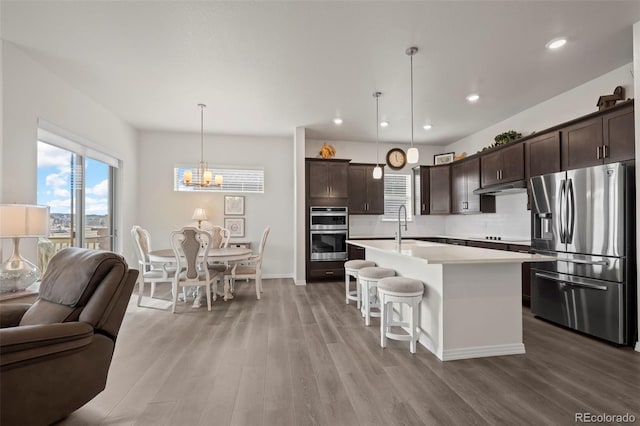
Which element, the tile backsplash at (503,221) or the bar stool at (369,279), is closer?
the bar stool at (369,279)

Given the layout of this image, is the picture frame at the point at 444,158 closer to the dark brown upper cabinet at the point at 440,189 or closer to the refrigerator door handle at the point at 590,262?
the dark brown upper cabinet at the point at 440,189

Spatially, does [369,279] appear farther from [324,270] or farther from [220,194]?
[220,194]

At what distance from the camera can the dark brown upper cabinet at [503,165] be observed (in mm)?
4168

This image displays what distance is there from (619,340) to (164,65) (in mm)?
5346

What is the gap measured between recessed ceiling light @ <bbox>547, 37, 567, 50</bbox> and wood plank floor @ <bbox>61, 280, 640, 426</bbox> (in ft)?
9.60

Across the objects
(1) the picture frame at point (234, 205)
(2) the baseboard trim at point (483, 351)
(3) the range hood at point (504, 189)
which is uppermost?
(3) the range hood at point (504, 189)

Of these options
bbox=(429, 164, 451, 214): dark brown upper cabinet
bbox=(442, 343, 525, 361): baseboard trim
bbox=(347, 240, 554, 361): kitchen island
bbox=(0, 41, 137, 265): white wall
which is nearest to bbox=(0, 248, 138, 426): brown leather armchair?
bbox=(0, 41, 137, 265): white wall

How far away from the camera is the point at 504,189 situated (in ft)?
14.7

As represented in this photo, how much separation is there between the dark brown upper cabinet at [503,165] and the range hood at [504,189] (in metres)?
0.06

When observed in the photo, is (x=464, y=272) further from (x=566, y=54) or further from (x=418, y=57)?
(x=566, y=54)

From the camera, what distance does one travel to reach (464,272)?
248 cm

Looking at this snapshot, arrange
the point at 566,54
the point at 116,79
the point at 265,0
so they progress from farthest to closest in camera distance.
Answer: the point at 116,79 → the point at 566,54 → the point at 265,0

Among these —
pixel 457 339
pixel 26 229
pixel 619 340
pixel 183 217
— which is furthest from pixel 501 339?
pixel 183 217

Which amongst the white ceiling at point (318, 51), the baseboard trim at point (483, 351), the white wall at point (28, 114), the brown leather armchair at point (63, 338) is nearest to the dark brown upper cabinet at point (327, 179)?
the white ceiling at point (318, 51)
